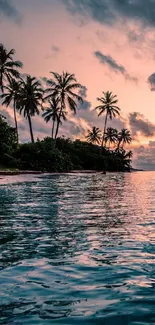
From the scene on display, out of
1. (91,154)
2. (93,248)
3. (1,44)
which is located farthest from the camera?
(91,154)

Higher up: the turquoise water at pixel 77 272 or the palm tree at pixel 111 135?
the palm tree at pixel 111 135

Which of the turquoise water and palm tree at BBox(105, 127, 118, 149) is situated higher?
palm tree at BBox(105, 127, 118, 149)

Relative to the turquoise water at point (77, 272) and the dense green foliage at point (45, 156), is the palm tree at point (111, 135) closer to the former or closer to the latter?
the dense green foliage at point (45, 156)

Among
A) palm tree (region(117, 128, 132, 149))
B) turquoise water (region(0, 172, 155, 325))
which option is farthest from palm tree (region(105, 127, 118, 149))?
turquoise water (region(0, 172, 155, 325))

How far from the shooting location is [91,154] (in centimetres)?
7062

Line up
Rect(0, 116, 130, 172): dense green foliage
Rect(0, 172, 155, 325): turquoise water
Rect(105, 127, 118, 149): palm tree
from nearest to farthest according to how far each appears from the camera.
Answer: Rect(0, 172, 155, 325): turquoise water, Rect(0, 116, 130, 172): dense green foliage, Rect(105, 127, 118, 149): palm tree

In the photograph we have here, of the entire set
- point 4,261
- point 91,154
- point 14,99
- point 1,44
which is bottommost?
point 4,261

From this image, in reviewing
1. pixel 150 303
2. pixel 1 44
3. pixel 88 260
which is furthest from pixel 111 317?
pixel 1 44

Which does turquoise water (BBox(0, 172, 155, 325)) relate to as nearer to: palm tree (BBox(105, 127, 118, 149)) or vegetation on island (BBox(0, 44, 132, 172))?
vegetation on island (BBox(0, 44, 132, 172))

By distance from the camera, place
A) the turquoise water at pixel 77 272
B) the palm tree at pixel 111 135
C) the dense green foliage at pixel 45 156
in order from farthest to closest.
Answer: the palm tree at pixel 111 135 → the dense green foliage at pixel 45 156 → the turquoise water at pixel 77 272

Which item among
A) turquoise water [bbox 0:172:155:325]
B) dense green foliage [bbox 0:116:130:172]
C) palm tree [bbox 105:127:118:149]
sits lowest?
turquoise water [bbox 0:172:155:325]

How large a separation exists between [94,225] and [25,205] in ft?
13.9

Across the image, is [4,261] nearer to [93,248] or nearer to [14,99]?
[93,248]

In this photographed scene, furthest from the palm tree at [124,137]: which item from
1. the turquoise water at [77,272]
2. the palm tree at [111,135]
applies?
the turquoise water at [77,272]
